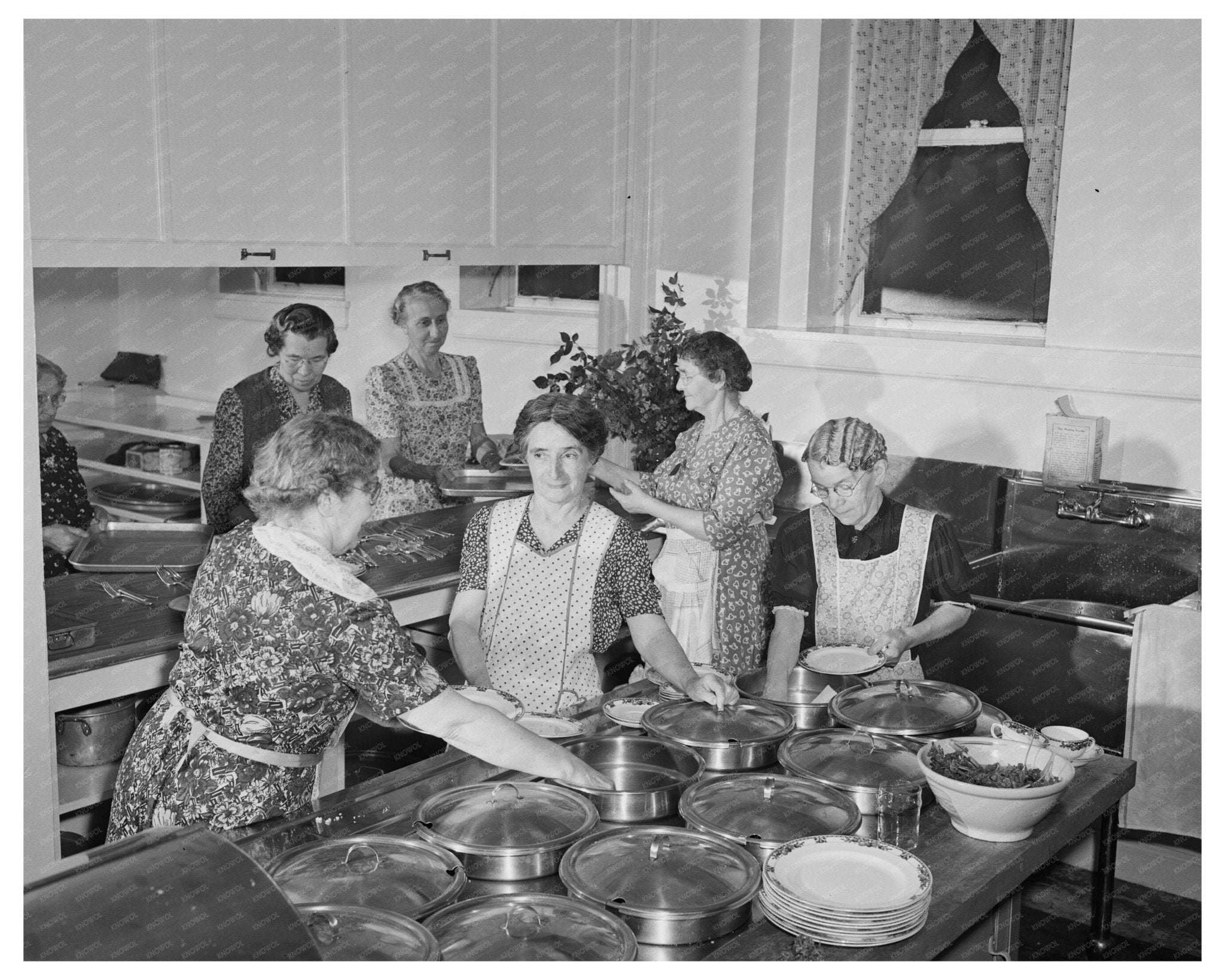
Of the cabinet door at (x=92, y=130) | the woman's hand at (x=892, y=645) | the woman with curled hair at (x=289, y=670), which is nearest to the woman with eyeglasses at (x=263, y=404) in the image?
the cabinet door at (x=92, y=130)

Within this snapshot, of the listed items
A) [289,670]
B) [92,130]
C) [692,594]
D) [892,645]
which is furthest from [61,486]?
[892,645]

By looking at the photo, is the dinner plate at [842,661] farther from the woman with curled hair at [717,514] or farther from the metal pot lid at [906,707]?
the woman with curled hair at [717,514]

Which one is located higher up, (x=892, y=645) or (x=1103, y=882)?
(x=892, y=645)

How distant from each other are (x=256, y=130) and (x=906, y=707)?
2.79 metres

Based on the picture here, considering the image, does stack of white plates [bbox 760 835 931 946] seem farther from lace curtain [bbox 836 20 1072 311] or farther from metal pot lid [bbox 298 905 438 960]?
lace curtain [bbox 836 20 1072 311]

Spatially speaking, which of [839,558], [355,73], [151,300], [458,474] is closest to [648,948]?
[839,558]

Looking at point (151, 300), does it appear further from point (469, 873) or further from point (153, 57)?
point (469, 873)

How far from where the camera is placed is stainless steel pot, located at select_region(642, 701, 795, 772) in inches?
97.6

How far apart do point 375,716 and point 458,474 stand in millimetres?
2470

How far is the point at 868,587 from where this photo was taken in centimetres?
325

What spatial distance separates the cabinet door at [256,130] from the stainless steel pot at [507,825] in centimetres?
243

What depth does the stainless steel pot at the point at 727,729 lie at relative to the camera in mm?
2479

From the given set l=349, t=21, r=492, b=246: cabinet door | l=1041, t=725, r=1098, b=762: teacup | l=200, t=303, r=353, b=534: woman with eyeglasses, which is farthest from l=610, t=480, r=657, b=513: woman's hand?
l=1041, t=725, r=1098, b=762: teacup

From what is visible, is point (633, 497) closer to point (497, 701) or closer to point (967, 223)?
point (497, 701)
